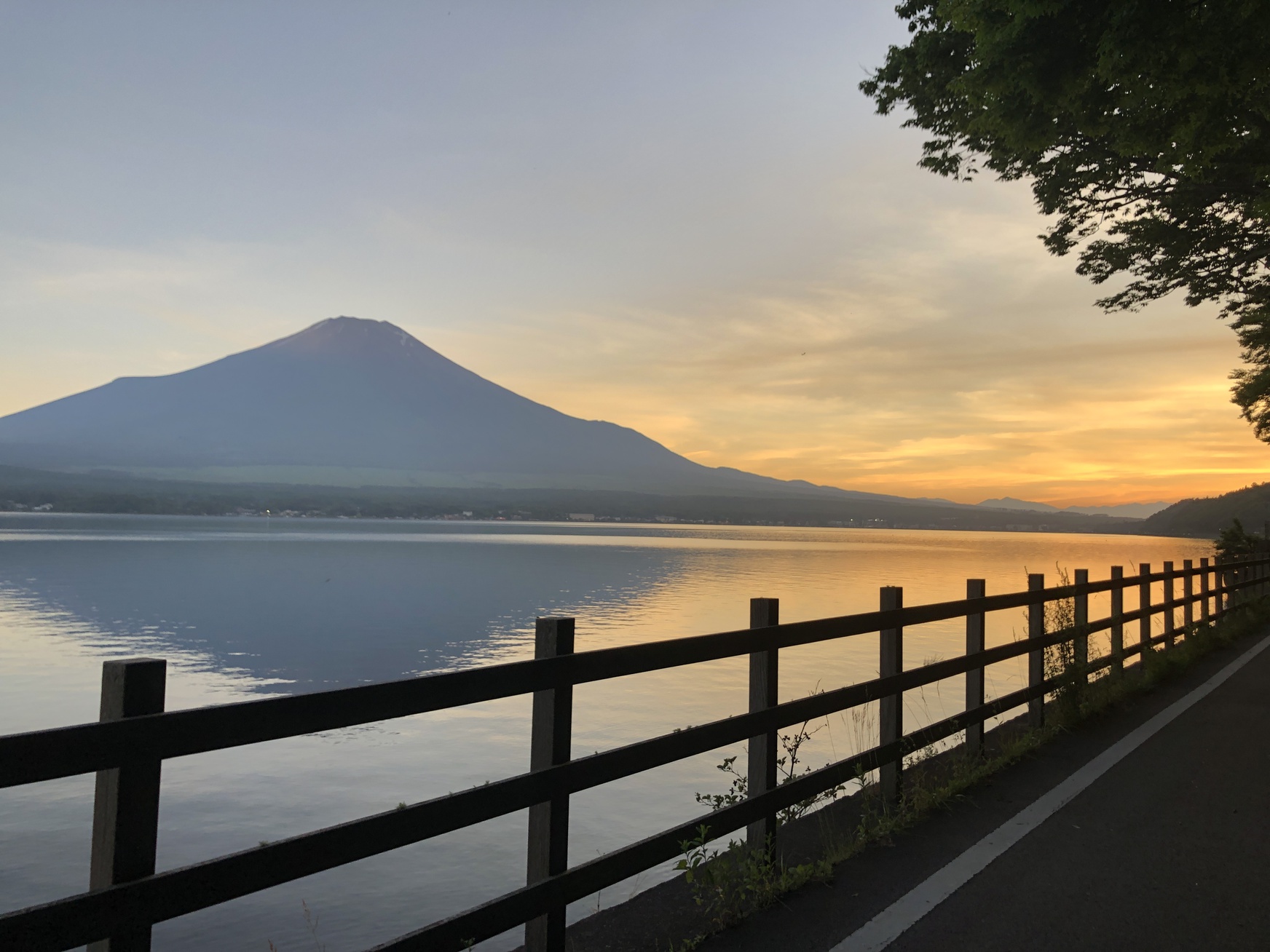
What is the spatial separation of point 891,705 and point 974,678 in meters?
1.55

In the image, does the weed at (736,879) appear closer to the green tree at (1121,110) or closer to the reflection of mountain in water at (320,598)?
the green tree at (1121,110)

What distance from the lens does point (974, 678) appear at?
770 cm

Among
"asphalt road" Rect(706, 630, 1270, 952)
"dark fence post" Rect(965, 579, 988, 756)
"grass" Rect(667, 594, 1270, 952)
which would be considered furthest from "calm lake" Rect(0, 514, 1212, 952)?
"asphalt road" Rect(706, 630, 1270, 952)

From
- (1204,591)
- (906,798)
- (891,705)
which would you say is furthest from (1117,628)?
(1204,591)

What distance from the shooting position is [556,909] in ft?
Result: 13.5

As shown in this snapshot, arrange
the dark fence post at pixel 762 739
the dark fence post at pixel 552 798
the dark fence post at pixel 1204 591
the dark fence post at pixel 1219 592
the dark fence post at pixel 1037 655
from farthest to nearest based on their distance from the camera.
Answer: the dark fence post at pixel 1219 592
the dark fence post at pixel 1204 591
the dark fence post at pixel 1037 655
the dark fence post at pixel 762 739
the dark fence post at pixel 552 798

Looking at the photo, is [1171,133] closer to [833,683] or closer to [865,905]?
[865,905]

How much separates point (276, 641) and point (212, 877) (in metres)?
26.5

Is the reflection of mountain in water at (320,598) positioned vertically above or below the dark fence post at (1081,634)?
below

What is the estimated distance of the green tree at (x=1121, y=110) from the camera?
7.82 metres

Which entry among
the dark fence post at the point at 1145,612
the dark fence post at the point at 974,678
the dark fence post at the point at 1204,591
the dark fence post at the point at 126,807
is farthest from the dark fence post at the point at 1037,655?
the dark fence post at the point at 1204,591

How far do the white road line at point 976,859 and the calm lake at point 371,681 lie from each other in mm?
1363

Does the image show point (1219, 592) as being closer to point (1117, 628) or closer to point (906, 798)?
point (1117, 628)

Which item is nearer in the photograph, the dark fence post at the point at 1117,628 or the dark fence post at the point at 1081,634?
the dark fence post at the point at 1081,634
